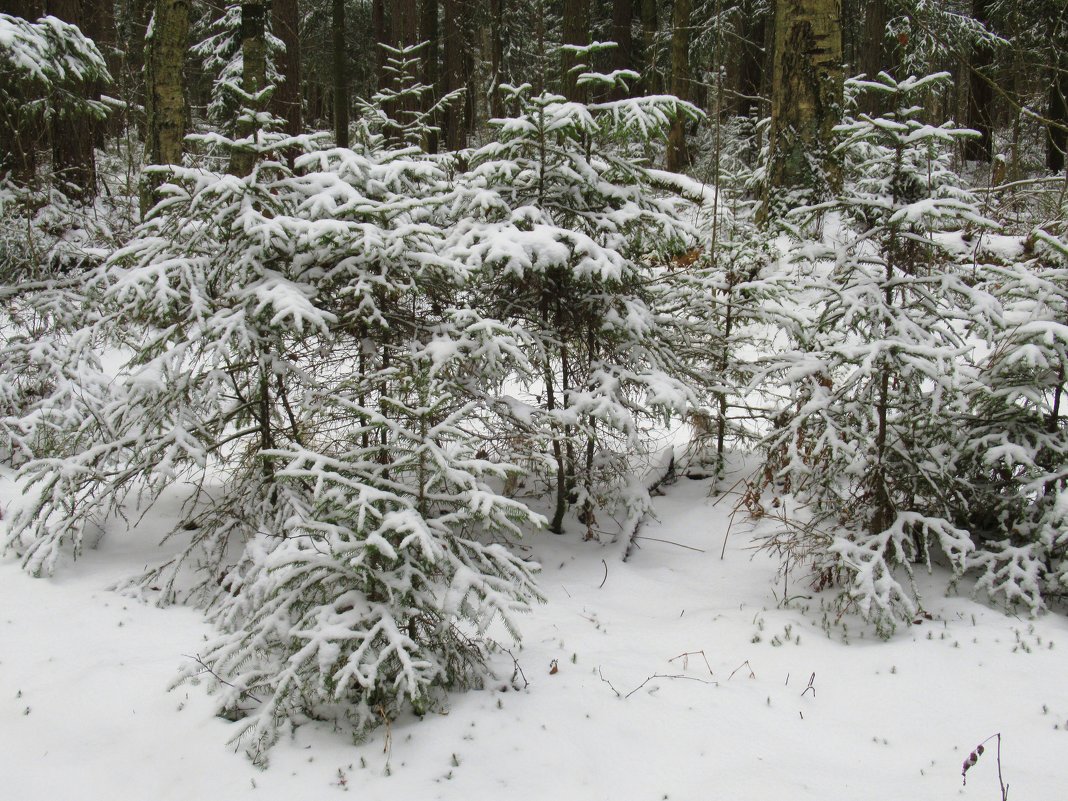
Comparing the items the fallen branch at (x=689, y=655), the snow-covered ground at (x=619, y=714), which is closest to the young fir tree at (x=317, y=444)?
the snow-covered ground at (x=619, y=714)

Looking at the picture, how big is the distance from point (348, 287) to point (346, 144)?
13082 millimetres

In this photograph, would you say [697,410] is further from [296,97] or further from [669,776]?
[296,97]

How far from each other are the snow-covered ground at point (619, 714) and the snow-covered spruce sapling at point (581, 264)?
1.33 meters

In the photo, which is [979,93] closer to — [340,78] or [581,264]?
[340,78]

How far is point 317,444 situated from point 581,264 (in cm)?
251

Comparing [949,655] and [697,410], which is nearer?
[949,655]

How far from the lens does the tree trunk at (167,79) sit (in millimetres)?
8078

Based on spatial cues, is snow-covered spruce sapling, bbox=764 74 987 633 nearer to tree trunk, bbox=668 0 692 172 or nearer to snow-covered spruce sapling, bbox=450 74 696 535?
snow-covered spruce sapling, bbox=450 74 696 535

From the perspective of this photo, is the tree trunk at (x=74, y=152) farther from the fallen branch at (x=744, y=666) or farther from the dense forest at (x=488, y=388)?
the fallen branch at (x=744, y=666)

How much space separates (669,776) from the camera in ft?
11.5

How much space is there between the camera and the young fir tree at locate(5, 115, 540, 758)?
3.75 meters

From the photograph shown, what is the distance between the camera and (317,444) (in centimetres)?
581

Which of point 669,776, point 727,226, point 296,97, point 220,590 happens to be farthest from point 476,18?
point 669,776

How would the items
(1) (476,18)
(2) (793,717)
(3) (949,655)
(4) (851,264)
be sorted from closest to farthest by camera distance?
1. (2) (793,717)
2. (3) (949,655)
3. (4) (851,264)
4. (1) (476,18)
